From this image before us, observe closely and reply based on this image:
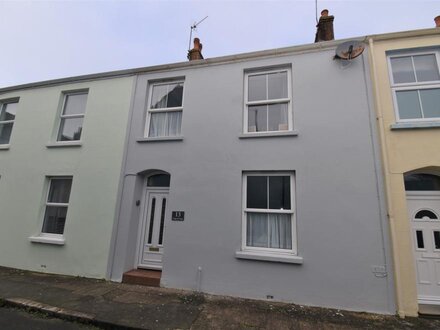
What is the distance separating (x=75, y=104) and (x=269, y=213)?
703 cm

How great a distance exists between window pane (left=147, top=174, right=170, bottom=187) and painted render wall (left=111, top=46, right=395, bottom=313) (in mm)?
375

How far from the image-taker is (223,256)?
5555 millimetres

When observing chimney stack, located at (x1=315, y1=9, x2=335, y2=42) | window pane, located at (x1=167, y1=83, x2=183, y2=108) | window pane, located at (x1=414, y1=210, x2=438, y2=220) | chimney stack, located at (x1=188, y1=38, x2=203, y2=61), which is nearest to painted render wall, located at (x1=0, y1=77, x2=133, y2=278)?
window pane, located at (x1=167, y1=83, x2=183, y2=108)

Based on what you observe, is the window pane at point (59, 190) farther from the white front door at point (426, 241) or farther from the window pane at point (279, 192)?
the white front door at point (426, 241)

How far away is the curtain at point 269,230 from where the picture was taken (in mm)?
5453

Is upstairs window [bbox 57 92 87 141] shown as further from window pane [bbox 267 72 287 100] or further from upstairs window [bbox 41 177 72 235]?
window pane [bbox 267 72 287 100]

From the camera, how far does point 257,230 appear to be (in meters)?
5.65

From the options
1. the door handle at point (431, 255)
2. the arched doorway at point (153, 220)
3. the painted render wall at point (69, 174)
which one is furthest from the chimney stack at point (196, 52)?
the door handle at point (431, 255)

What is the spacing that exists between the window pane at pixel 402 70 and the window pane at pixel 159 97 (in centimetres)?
586

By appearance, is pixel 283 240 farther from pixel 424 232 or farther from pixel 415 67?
pixel 415 67

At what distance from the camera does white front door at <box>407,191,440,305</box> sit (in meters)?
4.88

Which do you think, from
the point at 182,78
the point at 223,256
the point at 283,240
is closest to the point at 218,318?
the point at 223,256

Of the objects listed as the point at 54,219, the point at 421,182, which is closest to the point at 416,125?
the point at 421,182

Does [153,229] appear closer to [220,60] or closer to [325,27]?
[220,60]
